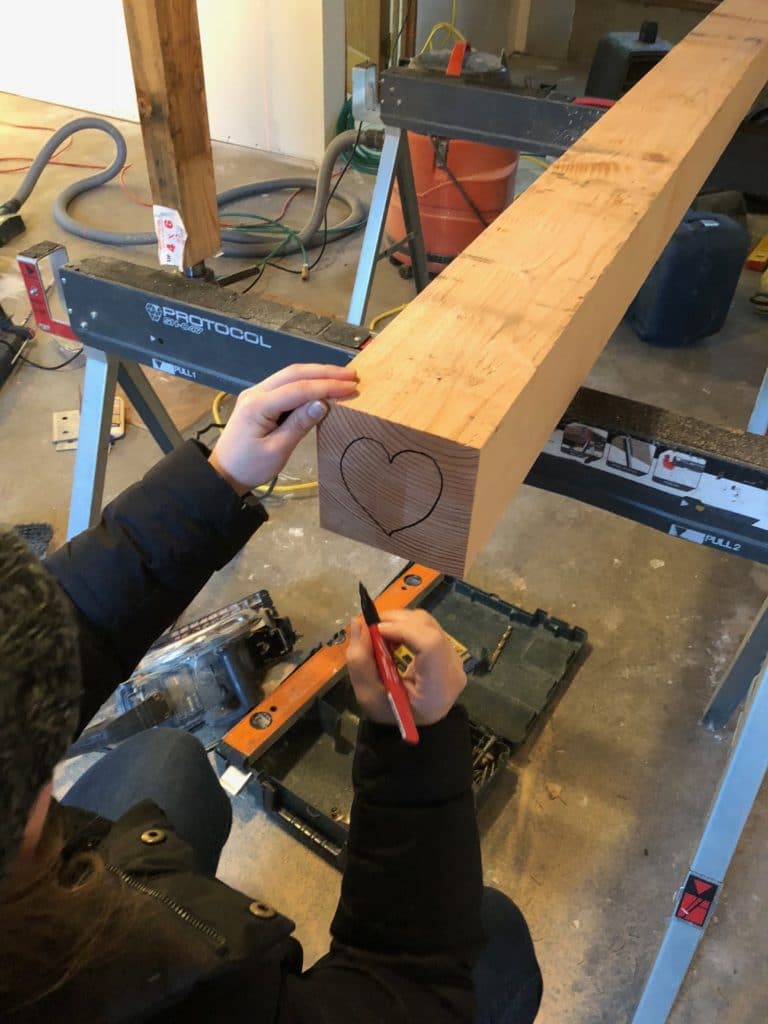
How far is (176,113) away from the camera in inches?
65.6

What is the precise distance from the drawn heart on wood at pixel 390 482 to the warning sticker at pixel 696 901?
0.68m

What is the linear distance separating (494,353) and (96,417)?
35.7 inches

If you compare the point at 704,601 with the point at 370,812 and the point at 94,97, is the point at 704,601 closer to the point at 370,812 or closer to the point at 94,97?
the point at 370,812

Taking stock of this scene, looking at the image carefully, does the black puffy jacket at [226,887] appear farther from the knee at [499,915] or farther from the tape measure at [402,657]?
the knee at [499,915]

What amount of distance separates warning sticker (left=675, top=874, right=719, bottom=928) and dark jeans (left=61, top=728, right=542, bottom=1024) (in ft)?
0.69

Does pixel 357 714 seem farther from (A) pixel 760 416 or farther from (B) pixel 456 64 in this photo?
(B) pixel 456 64

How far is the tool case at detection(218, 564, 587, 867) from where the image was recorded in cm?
140

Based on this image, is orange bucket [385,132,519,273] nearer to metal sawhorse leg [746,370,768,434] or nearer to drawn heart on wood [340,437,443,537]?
metal sawhorse leg [746,370,768,434]

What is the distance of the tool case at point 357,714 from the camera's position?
54.9 inches

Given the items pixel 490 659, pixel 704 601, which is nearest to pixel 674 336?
pixel 704 601

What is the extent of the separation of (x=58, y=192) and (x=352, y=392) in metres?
3.65

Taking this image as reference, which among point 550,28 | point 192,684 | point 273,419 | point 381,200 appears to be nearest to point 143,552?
point 273,419

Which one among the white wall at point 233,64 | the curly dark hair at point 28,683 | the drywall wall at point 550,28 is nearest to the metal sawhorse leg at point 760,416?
the curly dark hair at point 28,683

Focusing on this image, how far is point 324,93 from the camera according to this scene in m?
3.67
